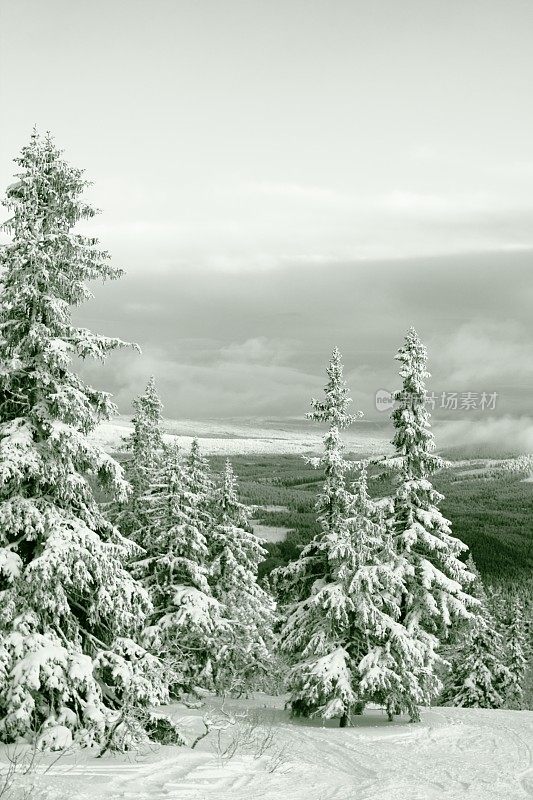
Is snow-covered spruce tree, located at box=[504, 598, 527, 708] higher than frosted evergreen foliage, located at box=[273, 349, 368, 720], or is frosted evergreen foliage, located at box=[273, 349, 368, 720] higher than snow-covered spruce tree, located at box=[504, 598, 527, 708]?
frosted evergreen foliage, located at box=[273, 349, 368, 720]

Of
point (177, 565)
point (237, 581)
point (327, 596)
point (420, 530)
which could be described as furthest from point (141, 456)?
point (420, 530)

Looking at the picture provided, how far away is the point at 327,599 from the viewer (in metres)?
23.6

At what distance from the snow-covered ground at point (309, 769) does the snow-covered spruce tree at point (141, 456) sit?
9078 mm

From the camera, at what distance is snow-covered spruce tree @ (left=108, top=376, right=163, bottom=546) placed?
28922 mm

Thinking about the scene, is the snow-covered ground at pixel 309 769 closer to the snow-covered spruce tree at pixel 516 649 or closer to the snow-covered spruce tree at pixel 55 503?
the snow-covered spruce tree at pixel 55 503

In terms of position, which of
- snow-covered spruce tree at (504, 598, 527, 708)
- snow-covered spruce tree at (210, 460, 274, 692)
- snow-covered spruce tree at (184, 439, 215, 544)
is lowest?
snow-covered spruce tree at (504, 598, 527, 708)

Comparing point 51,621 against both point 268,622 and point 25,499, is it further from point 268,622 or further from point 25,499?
point 268,622

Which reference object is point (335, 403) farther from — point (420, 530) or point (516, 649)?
point (516, 649)

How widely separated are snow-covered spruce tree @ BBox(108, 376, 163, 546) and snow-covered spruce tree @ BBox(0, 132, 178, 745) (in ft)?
45.3

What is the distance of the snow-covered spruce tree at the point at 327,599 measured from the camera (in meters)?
22.6

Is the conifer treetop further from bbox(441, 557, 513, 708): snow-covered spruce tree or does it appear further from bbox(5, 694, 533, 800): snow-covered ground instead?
bbox(441, 557, 513, 708): snow-covered spruce tree

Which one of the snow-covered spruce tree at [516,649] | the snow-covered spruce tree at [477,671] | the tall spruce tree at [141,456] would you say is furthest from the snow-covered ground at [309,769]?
the snow-covered spruce tree at [516,649]

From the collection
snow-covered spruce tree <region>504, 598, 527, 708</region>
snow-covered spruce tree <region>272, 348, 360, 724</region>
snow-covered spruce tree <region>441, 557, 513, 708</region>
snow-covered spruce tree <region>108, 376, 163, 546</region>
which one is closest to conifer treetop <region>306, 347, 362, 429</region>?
snow-covered spruce tree <region>272, 348, 360, 724</region>

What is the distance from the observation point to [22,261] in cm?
1360
